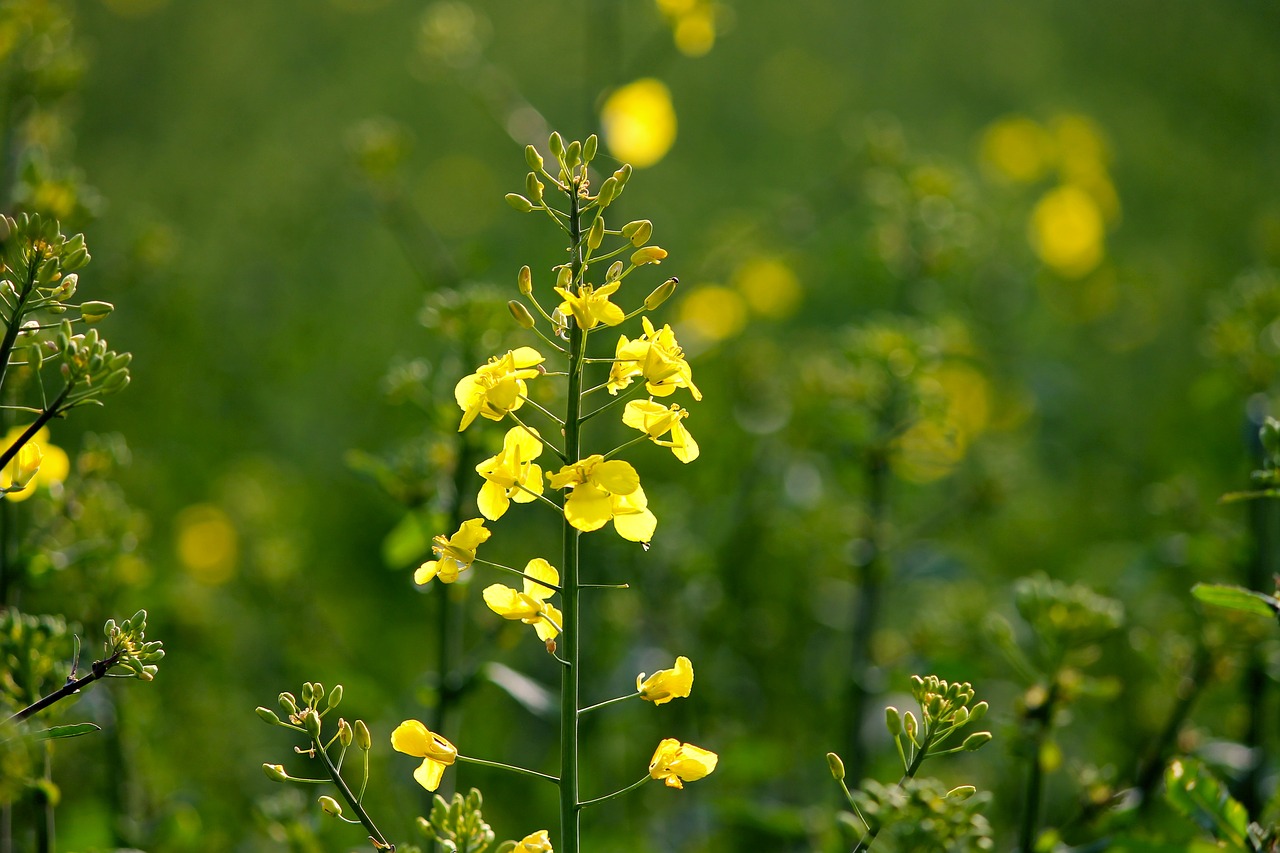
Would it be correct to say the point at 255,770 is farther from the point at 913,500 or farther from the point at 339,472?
the point at 913,500

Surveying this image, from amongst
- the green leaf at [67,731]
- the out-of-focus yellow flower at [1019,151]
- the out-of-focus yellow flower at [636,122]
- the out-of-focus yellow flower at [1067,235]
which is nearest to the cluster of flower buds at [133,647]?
the green leaf at [67,731]

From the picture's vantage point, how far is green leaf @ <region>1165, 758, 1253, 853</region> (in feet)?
4.82

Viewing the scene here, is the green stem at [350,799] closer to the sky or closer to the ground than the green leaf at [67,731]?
closer to the ground

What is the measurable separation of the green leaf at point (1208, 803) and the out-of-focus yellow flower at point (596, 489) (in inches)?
36.1

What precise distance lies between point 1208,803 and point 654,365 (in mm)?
1063

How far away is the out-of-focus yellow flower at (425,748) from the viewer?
1243 millimetres

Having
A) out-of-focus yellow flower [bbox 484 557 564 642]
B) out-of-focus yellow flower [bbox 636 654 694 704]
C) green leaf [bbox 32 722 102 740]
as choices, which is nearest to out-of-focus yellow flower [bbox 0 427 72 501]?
green leaf [bbox 32 722 102 740]

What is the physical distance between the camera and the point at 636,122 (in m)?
3.65

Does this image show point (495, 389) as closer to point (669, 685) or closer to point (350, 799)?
point (669, 685)

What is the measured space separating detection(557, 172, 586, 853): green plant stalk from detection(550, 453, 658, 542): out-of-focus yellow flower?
0.05m

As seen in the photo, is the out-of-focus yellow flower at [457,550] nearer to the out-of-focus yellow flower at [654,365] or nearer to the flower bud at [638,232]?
the out-of-focus yellow flower at [654,365]

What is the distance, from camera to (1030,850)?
71.2 inches

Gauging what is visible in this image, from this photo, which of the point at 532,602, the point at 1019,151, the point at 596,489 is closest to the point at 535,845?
the point at 532,602

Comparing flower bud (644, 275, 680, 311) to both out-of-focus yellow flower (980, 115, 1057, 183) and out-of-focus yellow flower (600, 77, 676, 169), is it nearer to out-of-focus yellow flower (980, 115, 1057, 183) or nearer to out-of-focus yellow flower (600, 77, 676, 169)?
out-of-focus yellow flower (600, 77, 676, 169)
